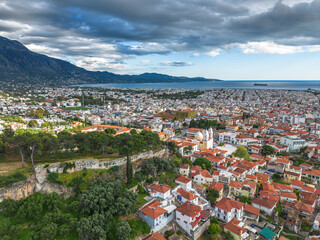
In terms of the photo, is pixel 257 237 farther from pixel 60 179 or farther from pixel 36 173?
pixel 36 173

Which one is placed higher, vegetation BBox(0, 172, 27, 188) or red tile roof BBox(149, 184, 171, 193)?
vegetation BBox(0, 172, 27, 188)

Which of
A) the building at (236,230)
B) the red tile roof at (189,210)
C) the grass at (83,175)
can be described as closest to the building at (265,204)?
the building at (236,230)

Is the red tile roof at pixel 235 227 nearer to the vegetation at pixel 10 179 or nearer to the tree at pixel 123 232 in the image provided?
the tree at pixel 123 232

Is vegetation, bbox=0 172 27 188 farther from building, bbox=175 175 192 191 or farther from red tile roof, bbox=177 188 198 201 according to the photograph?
building, bbox=175 175 192 191

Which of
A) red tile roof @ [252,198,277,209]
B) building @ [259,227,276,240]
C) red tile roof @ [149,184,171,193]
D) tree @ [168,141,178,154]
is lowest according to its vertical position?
building @ [259,227,276,240]

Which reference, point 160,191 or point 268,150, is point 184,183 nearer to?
point 160,191

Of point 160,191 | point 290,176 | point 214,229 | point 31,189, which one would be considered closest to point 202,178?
point 160,191

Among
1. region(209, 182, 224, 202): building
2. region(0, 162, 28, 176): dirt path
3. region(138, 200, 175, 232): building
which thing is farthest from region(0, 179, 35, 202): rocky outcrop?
region(209, 182, 224, 202): building
